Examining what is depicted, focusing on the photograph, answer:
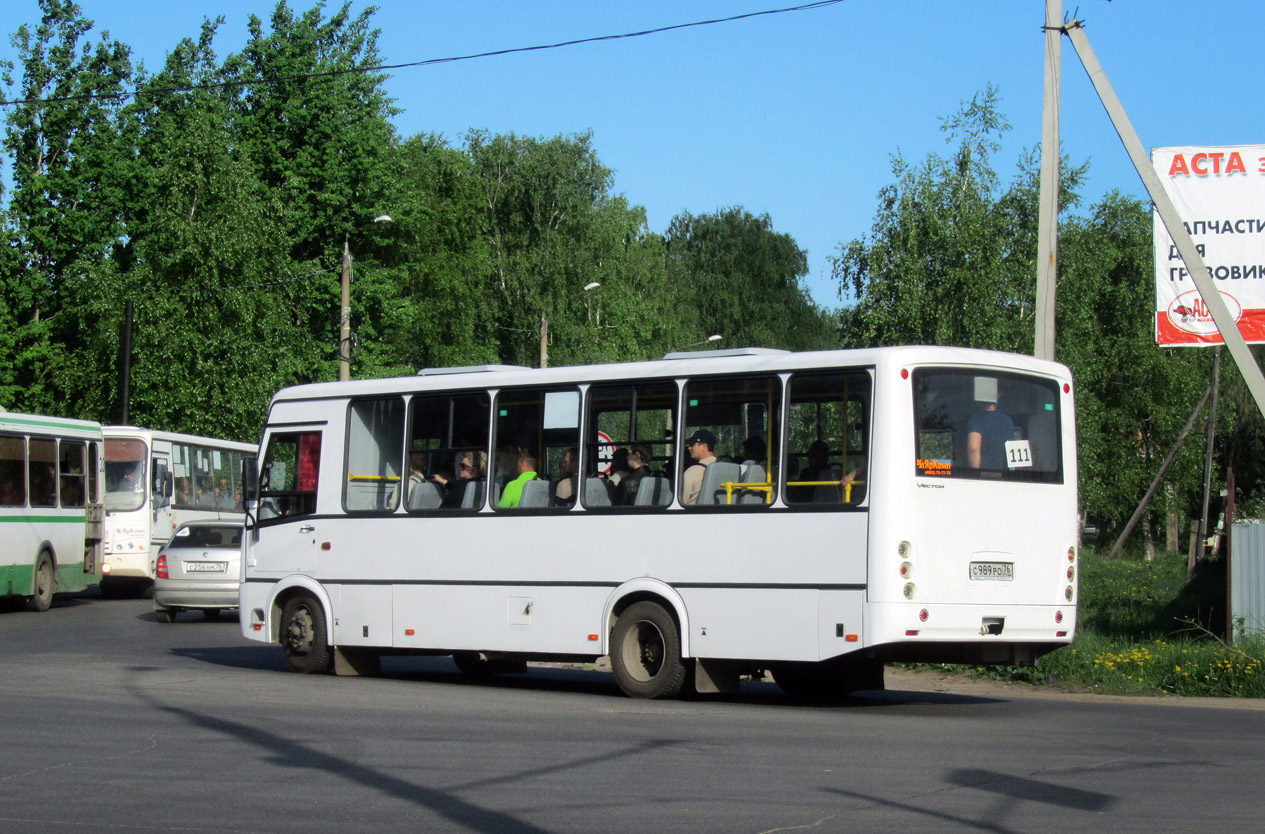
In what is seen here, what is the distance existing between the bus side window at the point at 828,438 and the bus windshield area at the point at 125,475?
22.5 meters

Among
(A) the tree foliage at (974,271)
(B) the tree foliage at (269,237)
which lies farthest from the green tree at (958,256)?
(B) the tree foliage at (269,237)

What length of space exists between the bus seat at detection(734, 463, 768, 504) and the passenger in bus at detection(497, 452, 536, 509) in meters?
2.28

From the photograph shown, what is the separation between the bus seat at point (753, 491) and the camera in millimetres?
13711

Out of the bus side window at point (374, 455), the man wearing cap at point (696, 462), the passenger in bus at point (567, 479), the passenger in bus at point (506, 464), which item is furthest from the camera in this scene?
the bus side window at point (374, 455)

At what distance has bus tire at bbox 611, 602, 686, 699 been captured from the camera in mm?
14078

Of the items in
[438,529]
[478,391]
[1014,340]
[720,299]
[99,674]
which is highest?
[720,299]

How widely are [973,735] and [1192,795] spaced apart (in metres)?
2.97

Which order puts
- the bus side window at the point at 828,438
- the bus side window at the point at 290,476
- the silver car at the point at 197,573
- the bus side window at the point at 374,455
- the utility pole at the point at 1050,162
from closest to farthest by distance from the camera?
the bus side window at the point at 828,438 < the bus side window at the point at 374,455 < the bus side window at the point at 290,476 < the utility pole at the point at 1050,162 < the silver car at the point at 197,573

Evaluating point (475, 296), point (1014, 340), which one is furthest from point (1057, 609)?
point (475, 296)

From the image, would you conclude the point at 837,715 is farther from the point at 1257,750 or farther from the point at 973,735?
the point at 1257,750

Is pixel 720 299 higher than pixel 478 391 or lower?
higher

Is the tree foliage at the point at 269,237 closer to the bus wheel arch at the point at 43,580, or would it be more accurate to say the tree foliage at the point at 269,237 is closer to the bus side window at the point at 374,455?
the bus wheel arch at the point at 43,580

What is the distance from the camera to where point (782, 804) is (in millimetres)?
8336

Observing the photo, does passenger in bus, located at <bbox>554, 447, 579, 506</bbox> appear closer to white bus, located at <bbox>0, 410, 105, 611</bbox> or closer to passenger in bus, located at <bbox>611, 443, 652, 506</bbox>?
passenger in bus, located at <bbox>611, 443, 652, 506</bbox>
